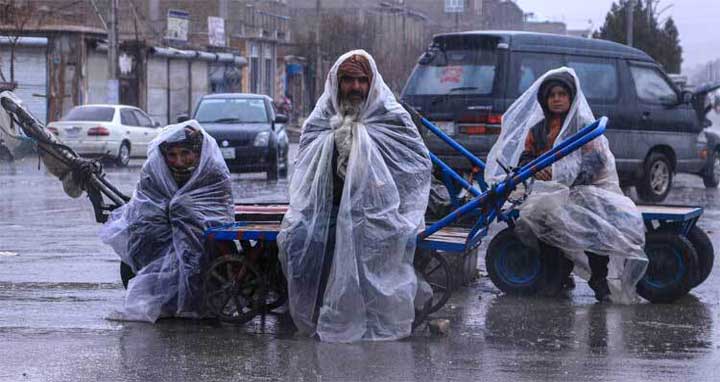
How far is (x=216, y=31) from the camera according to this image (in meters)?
50.6

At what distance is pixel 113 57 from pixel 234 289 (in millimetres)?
30800

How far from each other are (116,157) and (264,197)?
10.7 m

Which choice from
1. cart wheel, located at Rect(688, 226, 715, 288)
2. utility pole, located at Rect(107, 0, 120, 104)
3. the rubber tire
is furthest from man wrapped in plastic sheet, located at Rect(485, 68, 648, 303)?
utility pole, located at Rect(107, 0, 120, 104)

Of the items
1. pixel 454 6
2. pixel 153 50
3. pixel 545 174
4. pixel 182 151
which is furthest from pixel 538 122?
pixel 454 6

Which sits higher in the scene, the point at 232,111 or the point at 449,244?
the point at 449,244

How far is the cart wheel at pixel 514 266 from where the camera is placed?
28.5ft

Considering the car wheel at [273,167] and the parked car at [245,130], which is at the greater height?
the parked car at [245,130]

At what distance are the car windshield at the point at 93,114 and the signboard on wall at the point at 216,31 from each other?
2158 centimetres

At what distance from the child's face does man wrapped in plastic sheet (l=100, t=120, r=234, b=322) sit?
7.33 ft

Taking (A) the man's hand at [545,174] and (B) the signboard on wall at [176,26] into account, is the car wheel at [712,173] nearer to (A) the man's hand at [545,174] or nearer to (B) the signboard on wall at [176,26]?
(A) the man's hand at [545,174]

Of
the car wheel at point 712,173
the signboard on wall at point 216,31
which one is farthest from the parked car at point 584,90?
the signboard on wall at point 216,31

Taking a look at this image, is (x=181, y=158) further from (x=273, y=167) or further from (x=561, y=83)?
(x=273, y=167)

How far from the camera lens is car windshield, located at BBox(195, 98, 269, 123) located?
2248 centimetres

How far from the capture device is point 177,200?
304 inches
